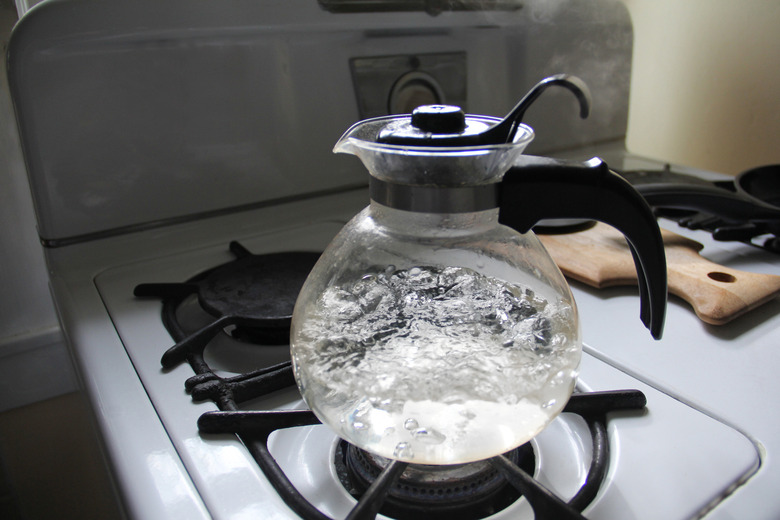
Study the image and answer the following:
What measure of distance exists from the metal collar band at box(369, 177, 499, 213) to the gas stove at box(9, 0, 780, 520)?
145 millimetres

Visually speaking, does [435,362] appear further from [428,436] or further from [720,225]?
[720,225]

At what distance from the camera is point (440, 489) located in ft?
1.06

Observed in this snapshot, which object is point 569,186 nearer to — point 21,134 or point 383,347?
point 383,347

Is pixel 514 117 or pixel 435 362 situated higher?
pixel 514 117

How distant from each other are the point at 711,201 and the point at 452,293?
0.49 m

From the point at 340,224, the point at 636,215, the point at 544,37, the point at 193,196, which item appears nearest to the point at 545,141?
the point at 544,37

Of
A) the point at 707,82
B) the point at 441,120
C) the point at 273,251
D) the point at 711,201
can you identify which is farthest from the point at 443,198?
the point at 707,82

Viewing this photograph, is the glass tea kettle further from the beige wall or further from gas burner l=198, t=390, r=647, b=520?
the beige wall

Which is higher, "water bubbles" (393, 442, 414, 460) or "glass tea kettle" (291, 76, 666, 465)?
"glass tea kettle" (291, 76, 666, 465)

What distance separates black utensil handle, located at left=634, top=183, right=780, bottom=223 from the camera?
68 cm

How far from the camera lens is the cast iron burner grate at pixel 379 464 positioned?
297 millimetres

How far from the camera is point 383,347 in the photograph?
1.07 feet

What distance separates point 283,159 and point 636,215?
0.52 metres

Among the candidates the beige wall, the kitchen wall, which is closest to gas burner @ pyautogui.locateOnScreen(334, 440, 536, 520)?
the kitchen wall
